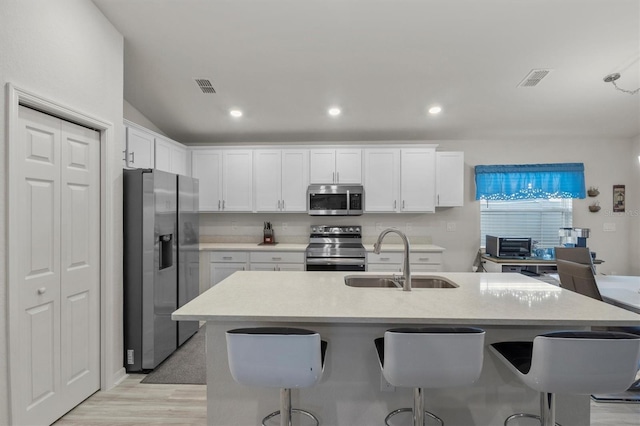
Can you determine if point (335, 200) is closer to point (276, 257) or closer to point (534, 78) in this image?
point (276, 257)

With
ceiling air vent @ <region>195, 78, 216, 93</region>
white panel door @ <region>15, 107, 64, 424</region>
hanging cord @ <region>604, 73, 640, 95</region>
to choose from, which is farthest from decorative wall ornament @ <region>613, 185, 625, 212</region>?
white panel door @ <region>15, 107, 64, 424</region>

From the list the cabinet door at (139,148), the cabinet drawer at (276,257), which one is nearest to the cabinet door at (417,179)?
the cabinet drawer at (276,257)

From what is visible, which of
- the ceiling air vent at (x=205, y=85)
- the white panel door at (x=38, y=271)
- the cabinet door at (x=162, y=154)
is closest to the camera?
the white panel door at (x=38, y=271)

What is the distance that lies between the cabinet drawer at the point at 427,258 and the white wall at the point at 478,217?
603 mm

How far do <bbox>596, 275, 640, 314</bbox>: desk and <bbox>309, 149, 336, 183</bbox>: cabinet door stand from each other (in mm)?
2981

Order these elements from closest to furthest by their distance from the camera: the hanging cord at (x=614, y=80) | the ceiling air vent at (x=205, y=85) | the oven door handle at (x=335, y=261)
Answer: the hanging cord at (x=614, y=80)
the ceiling air vent at (x=205, y=85)
the oven door handle at (x=335, y=261)

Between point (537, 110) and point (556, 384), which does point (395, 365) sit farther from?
point (537, 110)

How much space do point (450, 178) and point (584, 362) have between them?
3.37m

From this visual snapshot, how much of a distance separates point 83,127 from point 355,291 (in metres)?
2.23

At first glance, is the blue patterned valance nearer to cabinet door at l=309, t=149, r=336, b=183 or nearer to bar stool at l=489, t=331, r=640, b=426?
cabinet door at l=309, t=149, r=336, b=183

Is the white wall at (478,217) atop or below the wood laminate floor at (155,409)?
atop

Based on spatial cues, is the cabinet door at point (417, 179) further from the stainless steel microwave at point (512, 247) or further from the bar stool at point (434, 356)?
the bar stool at point (434, 356)

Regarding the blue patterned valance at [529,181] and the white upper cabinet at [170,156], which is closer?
the white upper cabinet at [170,156]

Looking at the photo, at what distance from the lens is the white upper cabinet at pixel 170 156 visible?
3.74 metres
